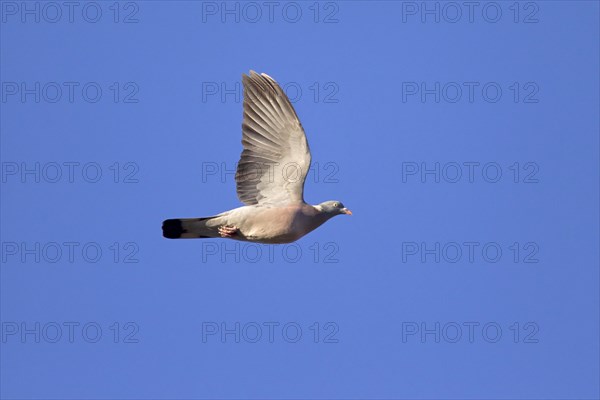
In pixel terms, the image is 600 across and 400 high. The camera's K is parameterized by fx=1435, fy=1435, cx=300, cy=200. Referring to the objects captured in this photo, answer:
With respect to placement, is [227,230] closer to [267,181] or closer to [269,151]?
[267,181]

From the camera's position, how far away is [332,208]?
2056 centimetres

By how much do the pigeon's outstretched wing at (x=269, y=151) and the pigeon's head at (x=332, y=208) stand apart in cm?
36

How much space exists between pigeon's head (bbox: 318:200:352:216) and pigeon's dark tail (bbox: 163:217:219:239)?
1.57 meters

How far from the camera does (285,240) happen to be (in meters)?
20.0

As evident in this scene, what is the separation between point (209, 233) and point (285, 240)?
1.11 metres

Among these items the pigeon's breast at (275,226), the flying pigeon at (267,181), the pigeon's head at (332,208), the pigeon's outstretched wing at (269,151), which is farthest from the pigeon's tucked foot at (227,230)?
the pigeon's head at (332,208)

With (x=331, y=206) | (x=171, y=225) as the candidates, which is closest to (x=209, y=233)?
(x=171, y=225)

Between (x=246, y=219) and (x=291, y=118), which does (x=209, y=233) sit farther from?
(x=291, y=118)

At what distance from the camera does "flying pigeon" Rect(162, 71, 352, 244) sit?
1997 centimetres

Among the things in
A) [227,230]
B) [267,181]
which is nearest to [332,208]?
[267,181]

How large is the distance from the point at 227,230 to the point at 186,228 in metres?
0.65

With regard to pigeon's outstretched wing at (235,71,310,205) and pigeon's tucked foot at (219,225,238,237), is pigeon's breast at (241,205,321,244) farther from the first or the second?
pigeon's outstretched wing at (235,71,310,205)

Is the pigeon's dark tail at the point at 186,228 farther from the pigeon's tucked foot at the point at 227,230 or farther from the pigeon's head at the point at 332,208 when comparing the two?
the pigeon's head at the point at 332,208

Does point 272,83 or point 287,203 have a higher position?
point 272,83
